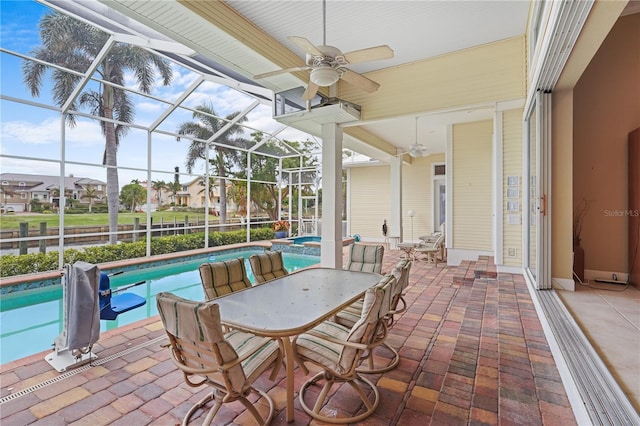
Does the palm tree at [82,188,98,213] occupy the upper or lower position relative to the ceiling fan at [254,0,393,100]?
lower

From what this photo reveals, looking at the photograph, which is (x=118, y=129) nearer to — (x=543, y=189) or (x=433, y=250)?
(x=433, y=250)

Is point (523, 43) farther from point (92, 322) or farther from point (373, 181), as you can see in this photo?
point (373, 181)

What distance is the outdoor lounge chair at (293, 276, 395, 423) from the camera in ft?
6.42

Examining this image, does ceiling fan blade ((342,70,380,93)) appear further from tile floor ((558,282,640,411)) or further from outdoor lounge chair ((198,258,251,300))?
tile floor ((558,282,640,411))

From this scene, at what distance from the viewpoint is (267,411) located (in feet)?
6.82

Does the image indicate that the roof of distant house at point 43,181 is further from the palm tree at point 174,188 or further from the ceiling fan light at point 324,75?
the ceiling fan light at point 324,75

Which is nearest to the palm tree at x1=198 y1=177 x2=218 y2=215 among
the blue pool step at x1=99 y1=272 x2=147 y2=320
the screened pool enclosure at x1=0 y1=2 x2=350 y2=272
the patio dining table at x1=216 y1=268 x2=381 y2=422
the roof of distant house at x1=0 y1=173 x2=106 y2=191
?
the screened pool enclosure at x1=0 y1=2 x2=350 y2=272

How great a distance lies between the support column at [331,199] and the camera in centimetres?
588

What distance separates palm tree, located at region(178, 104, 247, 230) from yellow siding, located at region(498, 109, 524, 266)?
22.7 ft

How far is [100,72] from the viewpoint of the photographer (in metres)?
6.36

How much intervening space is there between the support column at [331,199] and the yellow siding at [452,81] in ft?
2.69

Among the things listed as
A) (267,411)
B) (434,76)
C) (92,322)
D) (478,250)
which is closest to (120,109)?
(92,322)

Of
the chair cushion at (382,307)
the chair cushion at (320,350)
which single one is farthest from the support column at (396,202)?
the chair cushion at (320,350)

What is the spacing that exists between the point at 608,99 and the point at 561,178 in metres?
1.62
